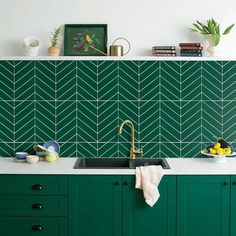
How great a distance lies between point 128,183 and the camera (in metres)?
3.31

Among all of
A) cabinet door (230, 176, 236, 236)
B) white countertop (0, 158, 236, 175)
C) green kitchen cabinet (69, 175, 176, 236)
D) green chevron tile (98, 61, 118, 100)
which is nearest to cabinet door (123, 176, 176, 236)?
green kitchen cabinet (69, 175, 176, 236)

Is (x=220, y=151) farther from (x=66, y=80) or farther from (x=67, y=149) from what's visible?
(x=66, y=80)

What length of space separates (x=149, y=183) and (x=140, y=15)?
145 centimetres

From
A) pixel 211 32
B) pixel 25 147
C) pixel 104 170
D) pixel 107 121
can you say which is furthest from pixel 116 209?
pixel 211 32

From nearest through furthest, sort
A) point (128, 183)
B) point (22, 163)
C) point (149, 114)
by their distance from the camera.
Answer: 1. point (128, 183)
2. point (22, 163)
3. point (149, 114)

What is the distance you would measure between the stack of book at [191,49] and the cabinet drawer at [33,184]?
1.41 meters

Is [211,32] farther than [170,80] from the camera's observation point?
No

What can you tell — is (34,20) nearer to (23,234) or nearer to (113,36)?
(113,36)

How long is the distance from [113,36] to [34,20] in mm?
684

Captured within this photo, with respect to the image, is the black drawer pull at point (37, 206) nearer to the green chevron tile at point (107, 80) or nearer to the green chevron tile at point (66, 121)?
the green chevron tile at point (66, 121)

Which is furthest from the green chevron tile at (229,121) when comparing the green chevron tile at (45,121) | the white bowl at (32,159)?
the white bowl at (32,159)

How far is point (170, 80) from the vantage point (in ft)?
12.6

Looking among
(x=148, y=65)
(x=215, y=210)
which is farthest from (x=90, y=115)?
(x=215, y=210)

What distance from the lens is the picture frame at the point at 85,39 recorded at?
12.5 feet
